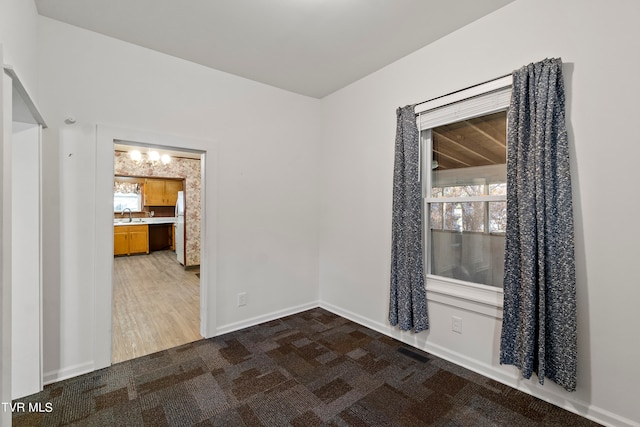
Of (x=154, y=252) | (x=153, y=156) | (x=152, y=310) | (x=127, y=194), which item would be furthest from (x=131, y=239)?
(x=152, y=310)

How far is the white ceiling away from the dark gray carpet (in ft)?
8.75

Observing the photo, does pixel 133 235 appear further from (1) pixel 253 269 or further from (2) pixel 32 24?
(2) pixel 32 24

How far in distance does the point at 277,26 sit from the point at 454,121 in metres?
1.60

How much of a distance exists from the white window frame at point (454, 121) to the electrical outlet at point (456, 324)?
A: 11 centimetres

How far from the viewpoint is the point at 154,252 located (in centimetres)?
803

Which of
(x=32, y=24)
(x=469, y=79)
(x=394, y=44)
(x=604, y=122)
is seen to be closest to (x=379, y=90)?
(x=394, y=44)

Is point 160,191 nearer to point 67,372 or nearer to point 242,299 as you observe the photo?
point 242,299

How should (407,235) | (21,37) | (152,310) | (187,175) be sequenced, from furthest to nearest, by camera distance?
(187,175)
(152,310)
(407,235)
(21,37)

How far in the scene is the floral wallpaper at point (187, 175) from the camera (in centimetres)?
601

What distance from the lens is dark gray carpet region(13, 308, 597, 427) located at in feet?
5.61

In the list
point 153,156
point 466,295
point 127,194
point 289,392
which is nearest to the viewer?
point 289,392

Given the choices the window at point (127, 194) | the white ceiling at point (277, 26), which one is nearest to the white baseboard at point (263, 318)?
the white ceiling at point (277, 26)

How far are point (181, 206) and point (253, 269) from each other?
4.08m

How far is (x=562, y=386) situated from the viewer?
1704mm
